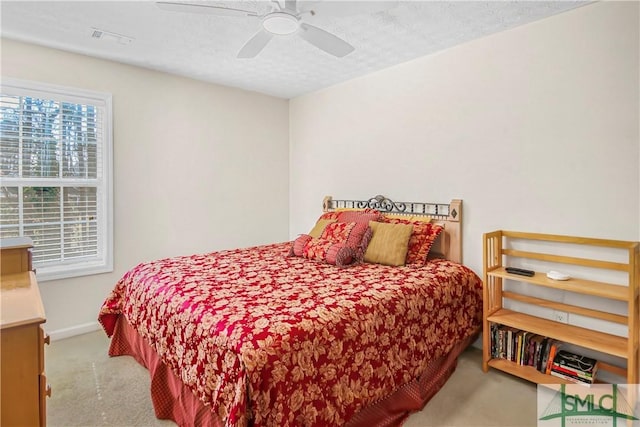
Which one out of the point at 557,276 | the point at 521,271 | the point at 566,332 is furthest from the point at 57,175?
the point at 566,332

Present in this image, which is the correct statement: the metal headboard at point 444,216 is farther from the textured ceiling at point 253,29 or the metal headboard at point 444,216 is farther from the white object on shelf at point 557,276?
the textured ceiling at point 253,29

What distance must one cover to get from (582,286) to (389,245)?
49.6 inches

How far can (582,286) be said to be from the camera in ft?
7.07

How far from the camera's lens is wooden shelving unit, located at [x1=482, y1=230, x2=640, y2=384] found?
77.4 inches

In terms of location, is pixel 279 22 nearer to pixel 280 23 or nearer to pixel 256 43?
pixel 280 23

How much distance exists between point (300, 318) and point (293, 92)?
3.33 m

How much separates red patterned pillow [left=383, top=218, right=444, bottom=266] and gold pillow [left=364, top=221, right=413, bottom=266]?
7 centimetres

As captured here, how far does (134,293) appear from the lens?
7.94ft

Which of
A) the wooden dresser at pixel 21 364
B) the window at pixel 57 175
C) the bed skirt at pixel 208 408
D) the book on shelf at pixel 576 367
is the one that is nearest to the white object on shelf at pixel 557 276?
the book on shelf at pixel 576 367

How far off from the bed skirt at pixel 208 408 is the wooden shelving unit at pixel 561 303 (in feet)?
1.41

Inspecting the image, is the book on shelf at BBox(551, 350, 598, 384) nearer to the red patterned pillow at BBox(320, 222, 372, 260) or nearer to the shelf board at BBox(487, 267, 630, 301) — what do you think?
the shelf board at BBox(487, 267, 630, 301)

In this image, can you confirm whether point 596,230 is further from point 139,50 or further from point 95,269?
point 95,269

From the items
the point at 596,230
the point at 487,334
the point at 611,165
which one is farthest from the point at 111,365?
the point at 611,165

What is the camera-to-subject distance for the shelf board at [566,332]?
2.06 meters
